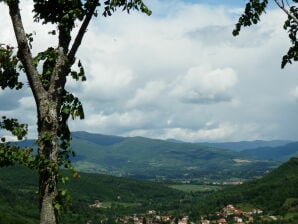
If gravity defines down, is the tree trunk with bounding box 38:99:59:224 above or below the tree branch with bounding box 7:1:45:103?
below

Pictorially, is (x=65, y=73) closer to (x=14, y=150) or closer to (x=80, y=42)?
(x=80, y=42)

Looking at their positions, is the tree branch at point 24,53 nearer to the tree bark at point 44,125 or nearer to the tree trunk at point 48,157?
the tree bark at point 44,125

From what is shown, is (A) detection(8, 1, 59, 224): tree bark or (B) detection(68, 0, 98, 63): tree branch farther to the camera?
(B) detection(68, 0, 98, 63): tree branch

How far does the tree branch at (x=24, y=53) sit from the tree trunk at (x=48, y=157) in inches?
17.1

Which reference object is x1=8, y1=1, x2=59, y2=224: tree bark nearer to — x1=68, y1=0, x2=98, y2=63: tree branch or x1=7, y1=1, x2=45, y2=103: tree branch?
x1=7, y1=1, x2=45, y2=103: tree branch

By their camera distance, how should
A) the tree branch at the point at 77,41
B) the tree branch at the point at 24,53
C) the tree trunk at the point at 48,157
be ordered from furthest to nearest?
1. the tree branch at the point at 77,41
2. the tree branch at the point at 24,53
3. the tree trunk at the point at 48,157

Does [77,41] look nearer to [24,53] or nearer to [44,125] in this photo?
[24,53]

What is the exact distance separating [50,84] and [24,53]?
1138 mm

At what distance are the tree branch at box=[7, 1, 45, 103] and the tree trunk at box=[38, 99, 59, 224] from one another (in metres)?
0.44

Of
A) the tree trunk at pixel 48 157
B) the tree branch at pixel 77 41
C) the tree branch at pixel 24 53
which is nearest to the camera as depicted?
the tree trunk at pixel 48 157

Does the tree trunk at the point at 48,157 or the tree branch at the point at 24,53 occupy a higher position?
the tree branch at the point at 24,53

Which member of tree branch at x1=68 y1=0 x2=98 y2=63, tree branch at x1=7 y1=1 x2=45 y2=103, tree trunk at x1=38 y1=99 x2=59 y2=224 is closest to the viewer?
tree trunk at x1=38 y1=99 x2=59 y2=224

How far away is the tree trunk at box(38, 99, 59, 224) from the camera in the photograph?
13.4m

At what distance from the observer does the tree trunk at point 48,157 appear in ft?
44.0
